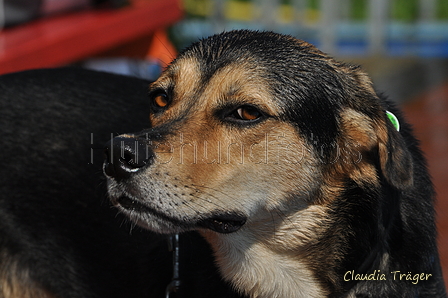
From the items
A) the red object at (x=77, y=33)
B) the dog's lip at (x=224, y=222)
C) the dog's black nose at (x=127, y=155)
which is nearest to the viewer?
the dog's black nose at (x=127, y=155)

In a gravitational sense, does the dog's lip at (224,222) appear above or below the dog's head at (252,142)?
below

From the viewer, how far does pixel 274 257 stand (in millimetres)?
3420

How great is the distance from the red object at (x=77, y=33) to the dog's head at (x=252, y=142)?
2.96 meters

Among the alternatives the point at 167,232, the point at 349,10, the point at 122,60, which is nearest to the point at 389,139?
the point at 167,232

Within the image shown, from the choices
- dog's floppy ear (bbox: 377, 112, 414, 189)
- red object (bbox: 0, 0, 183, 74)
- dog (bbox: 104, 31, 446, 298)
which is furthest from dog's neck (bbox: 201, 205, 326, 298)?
red object (bbox: 0, 0, 183, 74)

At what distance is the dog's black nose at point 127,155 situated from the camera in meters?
2.86

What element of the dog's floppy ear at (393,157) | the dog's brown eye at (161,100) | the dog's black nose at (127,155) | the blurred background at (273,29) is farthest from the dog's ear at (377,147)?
the blurred background at (273,29)

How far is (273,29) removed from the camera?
35.1 feet

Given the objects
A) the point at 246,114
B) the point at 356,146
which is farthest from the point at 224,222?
the point at 356,146

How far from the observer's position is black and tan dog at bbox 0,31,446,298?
307cm

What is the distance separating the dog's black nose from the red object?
3.34m

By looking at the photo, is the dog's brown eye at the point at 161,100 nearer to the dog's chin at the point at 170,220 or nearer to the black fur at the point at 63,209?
the black fur at the point at 63,209

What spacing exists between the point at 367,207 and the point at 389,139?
0.36 meters

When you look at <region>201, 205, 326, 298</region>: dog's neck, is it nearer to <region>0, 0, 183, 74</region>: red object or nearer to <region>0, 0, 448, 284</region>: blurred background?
<region>0, 0, 448, 284</region>: blurred background
